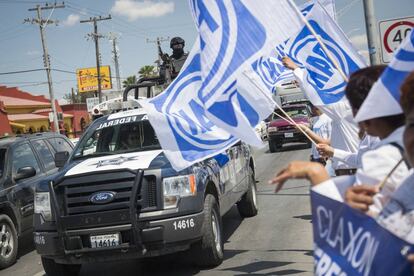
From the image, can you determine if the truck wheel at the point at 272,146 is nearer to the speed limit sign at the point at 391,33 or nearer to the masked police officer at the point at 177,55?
the masked police officer at the point at 177,55

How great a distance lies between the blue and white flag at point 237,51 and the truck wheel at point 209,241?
1.51 m

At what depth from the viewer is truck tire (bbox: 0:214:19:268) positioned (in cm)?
767

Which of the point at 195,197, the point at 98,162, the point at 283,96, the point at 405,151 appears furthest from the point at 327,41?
the point at 283,96

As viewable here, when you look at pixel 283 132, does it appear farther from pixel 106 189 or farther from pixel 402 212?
pixel 402 212

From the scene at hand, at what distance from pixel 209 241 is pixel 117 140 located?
6.78 ft

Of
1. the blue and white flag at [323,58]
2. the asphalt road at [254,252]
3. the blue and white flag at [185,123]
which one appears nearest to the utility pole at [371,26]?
the asphalt road at [254,252]

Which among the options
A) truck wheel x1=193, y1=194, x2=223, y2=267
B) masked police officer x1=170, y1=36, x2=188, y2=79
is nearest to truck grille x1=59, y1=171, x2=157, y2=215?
truck wheel x1=193, y1=194, x2=223, y2=267

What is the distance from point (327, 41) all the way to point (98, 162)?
2.99m

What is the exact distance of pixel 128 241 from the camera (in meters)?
5.57

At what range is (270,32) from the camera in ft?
14.5

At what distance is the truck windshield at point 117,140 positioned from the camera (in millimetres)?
6961

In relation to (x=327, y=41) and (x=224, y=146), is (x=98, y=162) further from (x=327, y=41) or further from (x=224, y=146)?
(x=327, y=41)

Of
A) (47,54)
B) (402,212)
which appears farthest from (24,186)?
(47,54)

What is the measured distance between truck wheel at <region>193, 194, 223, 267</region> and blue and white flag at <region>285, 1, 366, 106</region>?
1.69 meters
